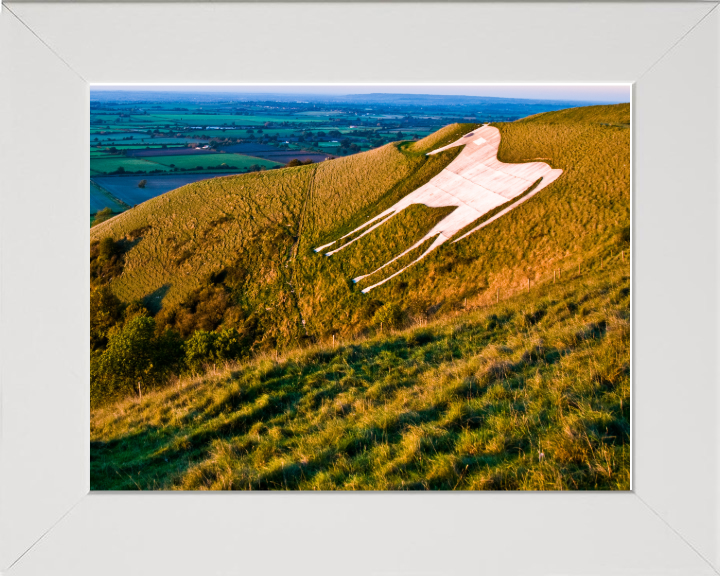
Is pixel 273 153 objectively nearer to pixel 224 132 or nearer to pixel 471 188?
pixel 224 132

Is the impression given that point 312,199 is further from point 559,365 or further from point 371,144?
point 559,365

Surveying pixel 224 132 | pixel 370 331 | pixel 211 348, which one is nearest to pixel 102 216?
pixel 224 132

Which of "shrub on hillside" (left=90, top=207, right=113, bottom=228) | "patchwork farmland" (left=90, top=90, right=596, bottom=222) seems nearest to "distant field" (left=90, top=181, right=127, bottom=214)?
"patchwork farmland" (left=90, top=90, right=596, bottom=222)

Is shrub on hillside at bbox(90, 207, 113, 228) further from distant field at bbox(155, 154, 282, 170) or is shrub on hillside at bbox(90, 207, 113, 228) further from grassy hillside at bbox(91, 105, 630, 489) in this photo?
distant field at bbox(155, 154, 282, 170)

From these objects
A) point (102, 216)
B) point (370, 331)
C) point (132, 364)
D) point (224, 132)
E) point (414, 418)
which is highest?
point (224, 132)

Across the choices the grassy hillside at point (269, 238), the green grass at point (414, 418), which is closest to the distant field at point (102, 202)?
the grassy hillside at point (269, 238)
